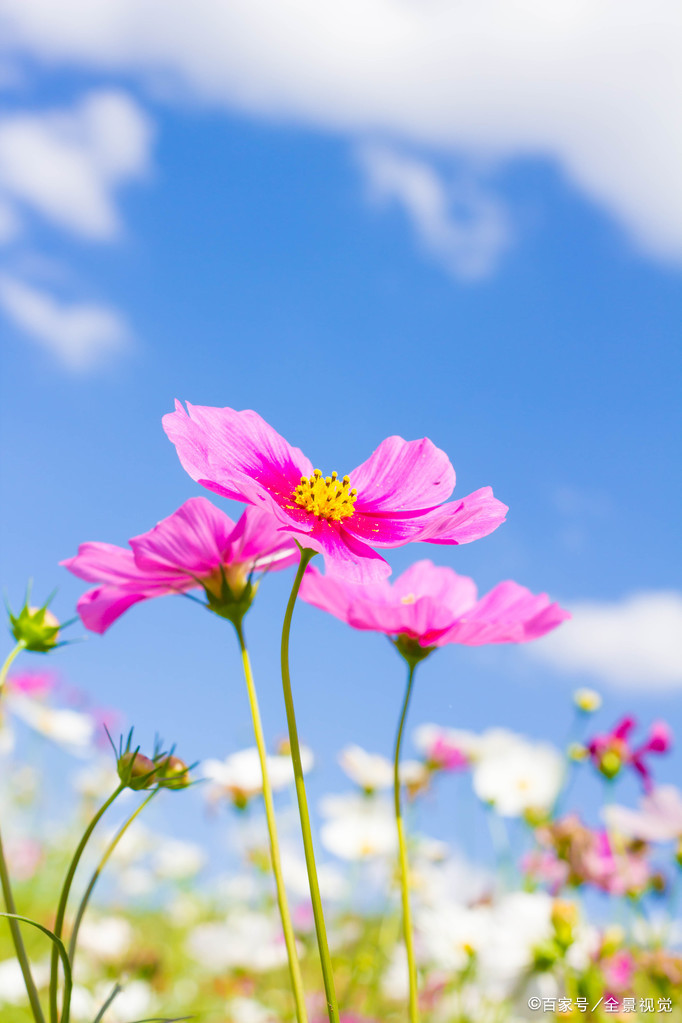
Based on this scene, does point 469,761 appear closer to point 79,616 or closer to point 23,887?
point 79,616

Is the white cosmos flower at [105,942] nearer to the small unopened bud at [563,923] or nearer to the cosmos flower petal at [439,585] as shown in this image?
the small unopened bud at [563,923]

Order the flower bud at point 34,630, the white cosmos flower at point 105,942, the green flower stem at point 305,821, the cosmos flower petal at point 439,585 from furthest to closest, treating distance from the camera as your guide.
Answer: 1. the white cosmos flower at point 105,942
2. the cosmos flower petal at point 439,585
3. the flower bud at point 34,630
4. the green flower stem at point 305,821

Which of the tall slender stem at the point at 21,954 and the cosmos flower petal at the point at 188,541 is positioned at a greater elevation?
the cosmos flower petal at the point at 188,541

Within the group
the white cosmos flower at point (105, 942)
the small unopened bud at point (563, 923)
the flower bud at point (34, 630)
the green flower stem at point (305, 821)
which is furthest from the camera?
the white cosmos flower at point (105, 942)

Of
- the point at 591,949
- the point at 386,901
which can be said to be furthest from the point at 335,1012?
the point at 386,901

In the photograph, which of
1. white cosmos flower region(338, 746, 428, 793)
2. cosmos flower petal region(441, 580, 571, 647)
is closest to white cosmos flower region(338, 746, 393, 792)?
white cosmos flower region(338, 746, 428, 793)

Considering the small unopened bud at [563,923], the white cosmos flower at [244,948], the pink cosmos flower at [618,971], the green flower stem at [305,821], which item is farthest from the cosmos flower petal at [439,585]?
the white cosmos flower at [244,948]

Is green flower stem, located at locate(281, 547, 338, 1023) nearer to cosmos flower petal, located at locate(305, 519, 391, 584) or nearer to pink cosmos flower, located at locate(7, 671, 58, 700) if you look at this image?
cosmos flower petal, located at locate(305, 519, 391, 584)
